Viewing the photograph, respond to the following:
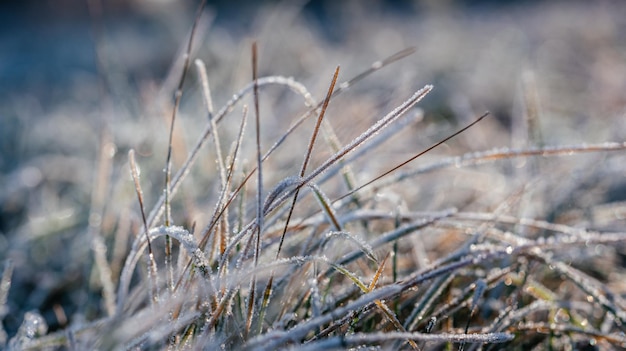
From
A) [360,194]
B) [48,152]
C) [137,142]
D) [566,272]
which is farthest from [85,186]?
[566,272]

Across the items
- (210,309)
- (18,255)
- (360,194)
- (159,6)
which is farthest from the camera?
(159,6)

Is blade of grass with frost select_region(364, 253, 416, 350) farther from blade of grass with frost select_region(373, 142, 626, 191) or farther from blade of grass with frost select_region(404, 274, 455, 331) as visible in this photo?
blade of grass with frost select_region(373, 142, 626, 191)

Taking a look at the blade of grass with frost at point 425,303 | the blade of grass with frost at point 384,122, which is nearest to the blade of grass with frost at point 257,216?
the blade of grass with frost at point 384,122

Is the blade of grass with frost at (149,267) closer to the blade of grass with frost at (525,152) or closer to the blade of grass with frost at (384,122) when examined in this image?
the blade of grass with frost at (384,122)

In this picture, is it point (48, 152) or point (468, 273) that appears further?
point (48, 152)

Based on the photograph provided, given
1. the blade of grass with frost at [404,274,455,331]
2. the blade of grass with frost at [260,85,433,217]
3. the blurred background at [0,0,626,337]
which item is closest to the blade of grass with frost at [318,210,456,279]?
the blade of grass with frost at [404,274,455,331]

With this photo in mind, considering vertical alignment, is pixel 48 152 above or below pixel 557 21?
above

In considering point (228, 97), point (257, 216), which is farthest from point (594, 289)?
point (228, 97)

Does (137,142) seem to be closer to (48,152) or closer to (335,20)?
(48,152)
